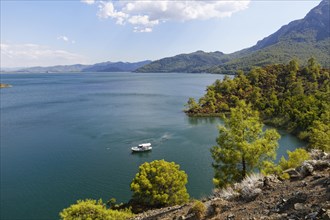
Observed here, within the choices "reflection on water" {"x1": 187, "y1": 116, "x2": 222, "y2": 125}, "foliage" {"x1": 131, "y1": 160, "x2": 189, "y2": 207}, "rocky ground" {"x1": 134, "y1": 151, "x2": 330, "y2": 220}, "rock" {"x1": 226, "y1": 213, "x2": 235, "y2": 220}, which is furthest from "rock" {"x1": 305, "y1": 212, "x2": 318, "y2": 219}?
"reflection on water" {"x1": 187, "y1": 116, "x2": 222, "y2": 125}

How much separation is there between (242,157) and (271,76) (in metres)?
99.3

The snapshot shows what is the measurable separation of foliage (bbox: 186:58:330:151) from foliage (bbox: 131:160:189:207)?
4048 cm

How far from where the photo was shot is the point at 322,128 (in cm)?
4197

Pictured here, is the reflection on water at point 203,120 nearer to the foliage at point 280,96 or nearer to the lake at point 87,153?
the lake at point 87,153

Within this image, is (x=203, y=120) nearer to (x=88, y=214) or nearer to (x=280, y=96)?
(x=280, y=96)

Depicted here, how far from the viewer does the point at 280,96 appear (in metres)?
99.9

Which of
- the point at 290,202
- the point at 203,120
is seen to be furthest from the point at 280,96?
the point at 290,202

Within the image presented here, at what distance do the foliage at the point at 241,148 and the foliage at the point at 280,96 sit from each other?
42.7 metres

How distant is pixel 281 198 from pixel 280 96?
93.9 m

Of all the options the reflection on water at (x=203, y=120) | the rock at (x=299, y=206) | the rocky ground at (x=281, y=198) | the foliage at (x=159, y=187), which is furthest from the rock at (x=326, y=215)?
the reflection on water at (x=203, y=120)

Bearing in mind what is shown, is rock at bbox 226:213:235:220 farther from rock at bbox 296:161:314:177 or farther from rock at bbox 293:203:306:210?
rock at bbox 296:161:314:177

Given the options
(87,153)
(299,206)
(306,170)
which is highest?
(299,206)

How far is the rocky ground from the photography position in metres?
11.2

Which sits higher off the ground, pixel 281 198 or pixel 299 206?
pixel 299 206
